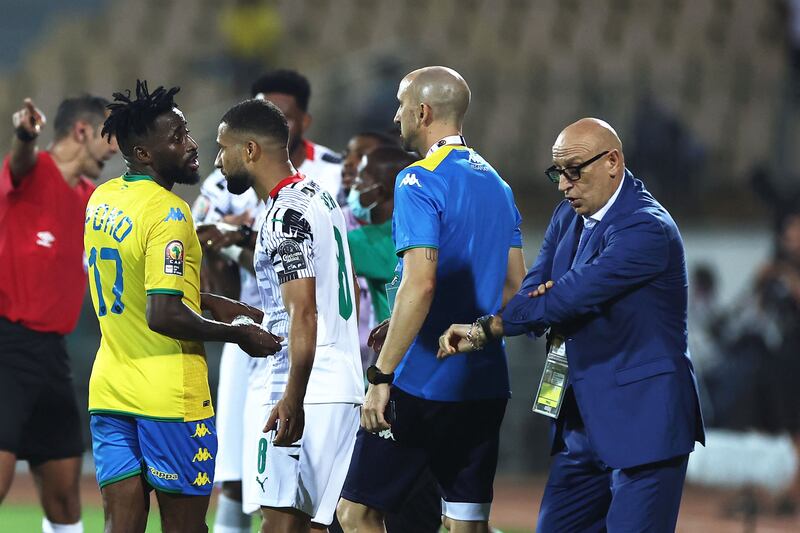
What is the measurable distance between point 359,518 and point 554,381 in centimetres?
104

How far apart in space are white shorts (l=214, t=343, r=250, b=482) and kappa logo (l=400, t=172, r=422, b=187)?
2095mm

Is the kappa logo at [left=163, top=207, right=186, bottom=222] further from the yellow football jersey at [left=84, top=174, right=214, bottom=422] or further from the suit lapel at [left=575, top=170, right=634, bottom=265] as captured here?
the suit lapel at [left=575, top=170, right=634, bottom=265]

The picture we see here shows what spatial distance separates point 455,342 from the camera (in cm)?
498

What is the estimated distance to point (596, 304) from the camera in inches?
188

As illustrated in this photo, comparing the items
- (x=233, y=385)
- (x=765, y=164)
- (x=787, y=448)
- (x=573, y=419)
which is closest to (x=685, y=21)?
(x=765, y=164)

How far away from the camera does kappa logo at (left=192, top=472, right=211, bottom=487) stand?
16.3 feet

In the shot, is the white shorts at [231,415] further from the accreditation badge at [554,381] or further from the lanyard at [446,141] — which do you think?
the accreditation badge at [554,381]

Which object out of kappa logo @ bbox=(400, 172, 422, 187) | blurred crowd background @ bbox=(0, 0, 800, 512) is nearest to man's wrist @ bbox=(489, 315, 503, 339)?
kappa logo @ bbox=(400, 172, 422, 187)

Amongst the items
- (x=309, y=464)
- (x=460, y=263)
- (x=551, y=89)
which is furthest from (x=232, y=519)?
(x=551, y=89)

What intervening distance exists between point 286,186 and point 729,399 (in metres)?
8.01

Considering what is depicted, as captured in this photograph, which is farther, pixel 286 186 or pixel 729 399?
pixel 729 399

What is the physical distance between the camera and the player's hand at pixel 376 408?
498cm

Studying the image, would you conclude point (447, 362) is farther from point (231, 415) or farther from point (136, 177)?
point (231, 415)

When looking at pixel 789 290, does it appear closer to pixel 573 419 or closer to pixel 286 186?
pixel 573 419
